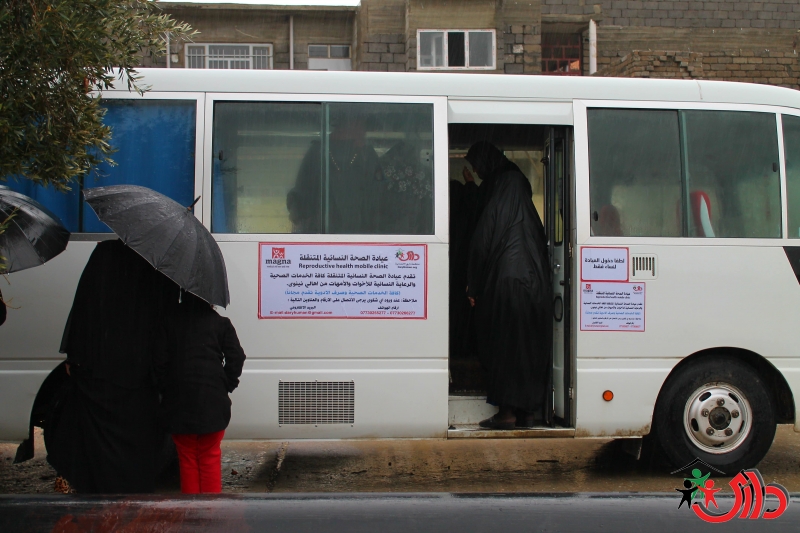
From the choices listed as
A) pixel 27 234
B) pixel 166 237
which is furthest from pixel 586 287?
pixel 27 234

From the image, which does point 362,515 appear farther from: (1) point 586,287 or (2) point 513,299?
(1) point 586,287

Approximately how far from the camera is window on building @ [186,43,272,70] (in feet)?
64.8

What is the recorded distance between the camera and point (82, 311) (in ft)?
12.0

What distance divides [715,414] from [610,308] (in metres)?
1.08

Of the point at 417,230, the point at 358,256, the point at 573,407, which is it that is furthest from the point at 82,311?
the point at 573,407

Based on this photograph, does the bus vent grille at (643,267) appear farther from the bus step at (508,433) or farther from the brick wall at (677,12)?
the brick wall at (677,12)

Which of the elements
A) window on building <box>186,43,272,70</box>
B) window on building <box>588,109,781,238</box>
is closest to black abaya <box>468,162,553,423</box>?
window on building <box>588,109,781,238</box>

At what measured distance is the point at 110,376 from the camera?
3705mm

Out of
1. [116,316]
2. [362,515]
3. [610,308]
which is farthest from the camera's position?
[610,308]

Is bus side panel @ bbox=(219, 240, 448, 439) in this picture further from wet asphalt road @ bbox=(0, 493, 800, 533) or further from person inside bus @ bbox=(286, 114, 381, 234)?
wet asphalt road @ bbox=(0, 493, 800, 533)

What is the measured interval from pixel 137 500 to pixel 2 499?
483 mm

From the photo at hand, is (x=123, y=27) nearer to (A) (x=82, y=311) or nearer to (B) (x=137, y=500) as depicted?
(A) (x=82, y=311)

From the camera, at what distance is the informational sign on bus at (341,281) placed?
15.9 feet

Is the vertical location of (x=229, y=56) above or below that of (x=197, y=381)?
above
